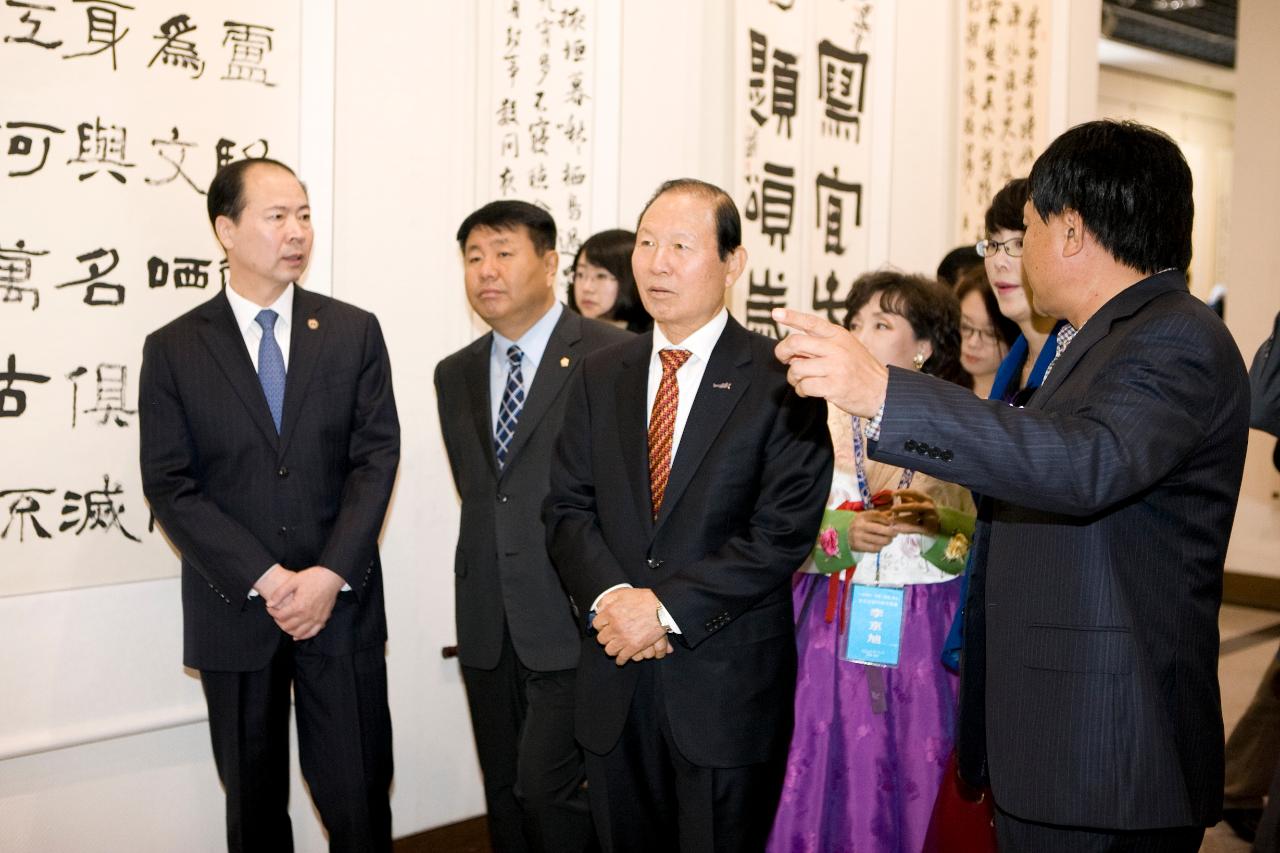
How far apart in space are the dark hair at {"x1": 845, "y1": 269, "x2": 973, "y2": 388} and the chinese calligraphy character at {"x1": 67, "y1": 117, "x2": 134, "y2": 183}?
182 cm

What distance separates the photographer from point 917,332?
2.77 m

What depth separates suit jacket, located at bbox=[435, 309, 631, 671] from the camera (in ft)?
8.80

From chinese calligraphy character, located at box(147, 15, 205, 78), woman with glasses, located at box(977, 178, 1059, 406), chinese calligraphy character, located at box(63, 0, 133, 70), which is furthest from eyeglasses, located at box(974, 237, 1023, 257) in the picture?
chinese calligraphy character, located at box(63, 0, 133, 70)

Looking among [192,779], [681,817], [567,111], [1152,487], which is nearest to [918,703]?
[681,817]

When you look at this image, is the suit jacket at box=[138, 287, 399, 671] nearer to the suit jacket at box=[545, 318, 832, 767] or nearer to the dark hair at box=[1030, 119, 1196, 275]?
the suit jacket at box=[545, 318, 832, 767]

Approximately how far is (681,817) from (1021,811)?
2.47 feet

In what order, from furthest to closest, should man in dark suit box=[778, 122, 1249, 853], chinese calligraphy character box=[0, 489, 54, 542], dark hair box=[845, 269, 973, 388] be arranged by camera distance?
dark hair box=[845, 269, 973, 388]
chinese calligraphy character box=[0, 489, 54, 542]
man in dark suit box=[778, 122, 1249, 853]

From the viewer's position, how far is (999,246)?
8.14 ft

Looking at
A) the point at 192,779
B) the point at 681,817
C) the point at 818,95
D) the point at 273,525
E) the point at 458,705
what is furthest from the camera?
the point at 818,95

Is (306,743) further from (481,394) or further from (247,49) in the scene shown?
(247,49)

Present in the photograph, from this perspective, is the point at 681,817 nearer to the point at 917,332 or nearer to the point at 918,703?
the point at 918,703

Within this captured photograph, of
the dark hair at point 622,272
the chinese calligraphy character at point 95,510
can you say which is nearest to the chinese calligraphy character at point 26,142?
the chinese calligraphy character at point 95,510

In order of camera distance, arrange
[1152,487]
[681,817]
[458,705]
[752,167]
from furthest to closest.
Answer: [752,167] → [458,705] → [681,817] → [1152,487]

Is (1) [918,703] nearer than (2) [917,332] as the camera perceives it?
Yes
